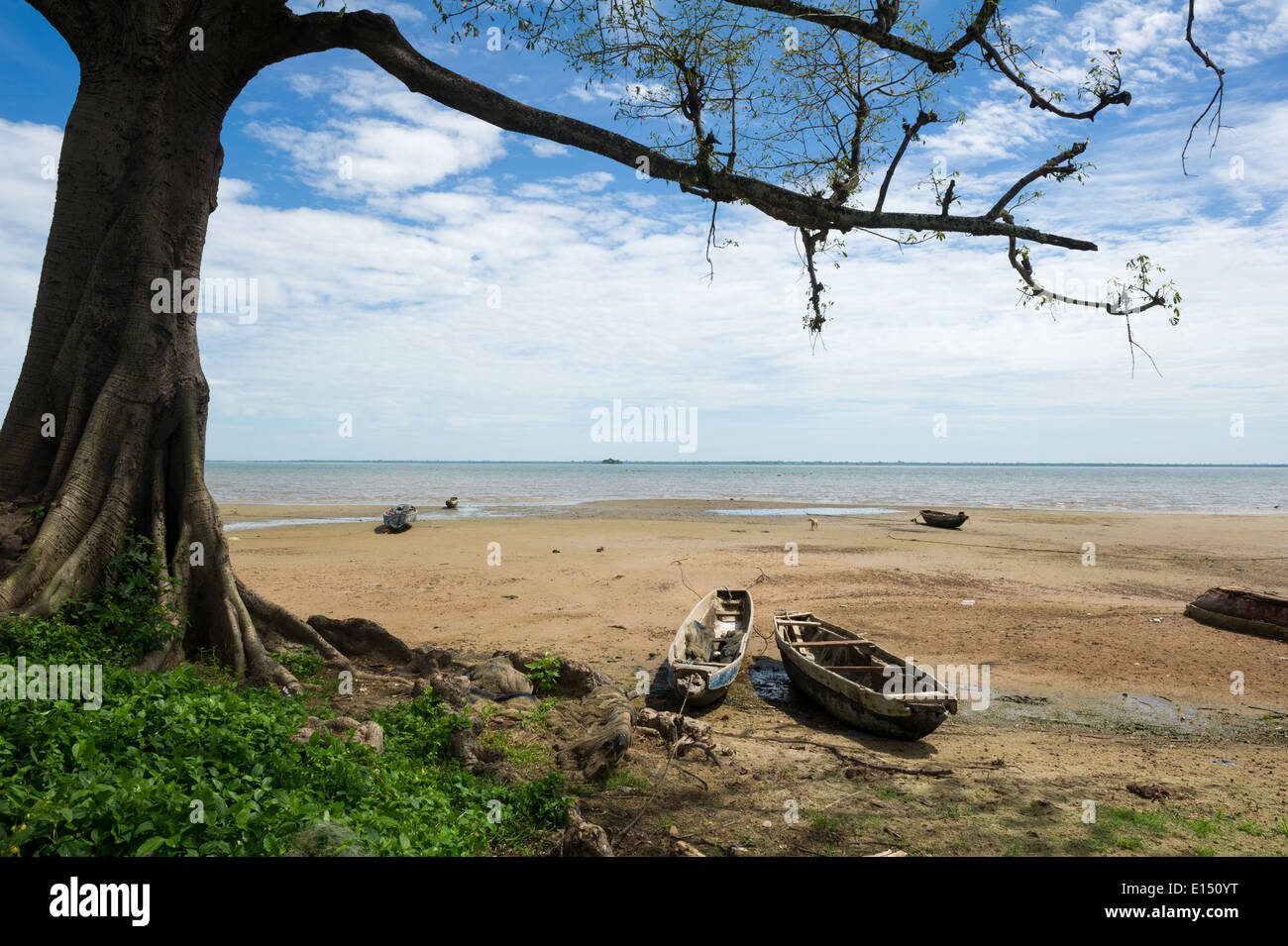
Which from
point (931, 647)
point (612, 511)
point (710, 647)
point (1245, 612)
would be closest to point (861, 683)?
point (710, 647)

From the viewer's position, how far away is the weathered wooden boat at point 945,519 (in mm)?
32438

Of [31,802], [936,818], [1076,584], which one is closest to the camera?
[31,802]

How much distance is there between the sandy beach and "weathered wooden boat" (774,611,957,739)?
1.02ft

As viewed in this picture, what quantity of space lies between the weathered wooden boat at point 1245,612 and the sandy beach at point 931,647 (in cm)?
49

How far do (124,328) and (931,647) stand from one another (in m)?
13.1

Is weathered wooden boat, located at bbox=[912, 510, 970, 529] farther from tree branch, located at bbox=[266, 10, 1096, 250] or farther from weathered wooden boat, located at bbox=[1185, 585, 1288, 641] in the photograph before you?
tree branch, located at bbox=[266, 10, 1096, 250]

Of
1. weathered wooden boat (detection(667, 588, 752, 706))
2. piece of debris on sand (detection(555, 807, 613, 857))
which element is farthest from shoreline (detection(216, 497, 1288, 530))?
piece of debris on sand (detection(555, 807, 613, 857))

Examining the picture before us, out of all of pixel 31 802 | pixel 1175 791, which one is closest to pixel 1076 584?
pixel 1175 791

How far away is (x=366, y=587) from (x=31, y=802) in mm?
13885

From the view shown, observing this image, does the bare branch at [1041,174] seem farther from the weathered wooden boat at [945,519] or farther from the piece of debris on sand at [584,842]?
the weathered wooden boat at [945,519]

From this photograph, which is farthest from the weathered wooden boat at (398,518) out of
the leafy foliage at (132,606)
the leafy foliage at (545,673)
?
the leafy foliage at (132,606)
